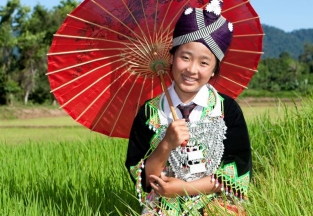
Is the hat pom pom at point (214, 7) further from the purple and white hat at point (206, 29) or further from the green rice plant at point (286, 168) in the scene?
the green rice plant at point (286, 168)

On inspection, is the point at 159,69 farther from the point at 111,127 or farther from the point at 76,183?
the point at 76,183

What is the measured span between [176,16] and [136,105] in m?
0.38

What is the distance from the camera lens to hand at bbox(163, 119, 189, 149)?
1562 mm

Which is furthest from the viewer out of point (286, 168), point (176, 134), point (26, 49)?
point (26, 49)

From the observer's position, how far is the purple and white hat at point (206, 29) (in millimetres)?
1664

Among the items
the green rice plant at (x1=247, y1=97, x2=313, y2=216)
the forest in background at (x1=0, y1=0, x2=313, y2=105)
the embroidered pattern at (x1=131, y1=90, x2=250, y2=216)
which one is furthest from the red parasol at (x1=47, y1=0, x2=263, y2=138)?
the forest in background at (x1=0, y1=0, x2=313, y2=105)

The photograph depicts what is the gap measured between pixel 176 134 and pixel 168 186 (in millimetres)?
187

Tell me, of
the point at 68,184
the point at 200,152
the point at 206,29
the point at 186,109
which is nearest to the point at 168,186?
the point at 200,152

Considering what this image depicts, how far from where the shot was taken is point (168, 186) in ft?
5.41

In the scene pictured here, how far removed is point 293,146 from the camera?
2.79 meters

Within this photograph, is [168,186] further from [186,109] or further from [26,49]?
[26,49]

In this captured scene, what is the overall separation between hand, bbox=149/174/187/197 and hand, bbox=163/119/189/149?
0.13 metres

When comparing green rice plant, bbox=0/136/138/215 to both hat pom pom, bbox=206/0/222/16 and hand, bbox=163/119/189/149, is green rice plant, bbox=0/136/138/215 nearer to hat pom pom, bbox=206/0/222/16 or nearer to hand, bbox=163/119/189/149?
hand, bbox=163/119/189/149

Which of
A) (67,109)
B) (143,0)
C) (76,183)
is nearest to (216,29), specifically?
(143,0)
